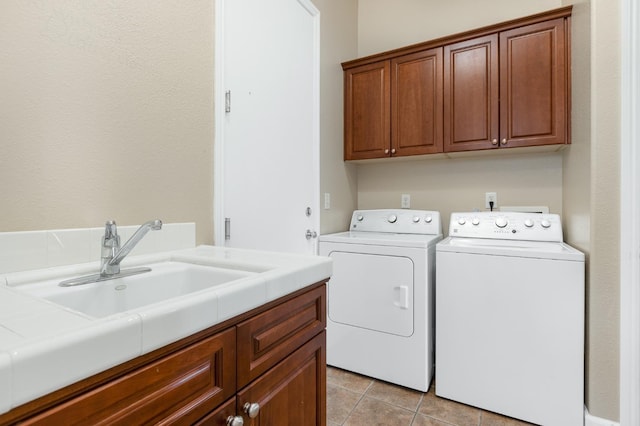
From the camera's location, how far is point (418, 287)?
1942 millimetres

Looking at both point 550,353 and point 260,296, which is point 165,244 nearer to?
point 260,296

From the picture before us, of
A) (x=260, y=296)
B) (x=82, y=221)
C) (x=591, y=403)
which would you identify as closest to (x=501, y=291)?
(x=591, y=403)

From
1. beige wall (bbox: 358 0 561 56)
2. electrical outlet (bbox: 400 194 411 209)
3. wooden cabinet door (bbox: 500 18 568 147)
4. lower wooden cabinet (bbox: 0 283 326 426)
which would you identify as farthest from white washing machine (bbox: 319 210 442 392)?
beige wall (bbox: 358 0 561 56)

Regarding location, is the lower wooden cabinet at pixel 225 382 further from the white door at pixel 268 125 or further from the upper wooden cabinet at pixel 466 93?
the upper wooden cabinet at pixel 466 93

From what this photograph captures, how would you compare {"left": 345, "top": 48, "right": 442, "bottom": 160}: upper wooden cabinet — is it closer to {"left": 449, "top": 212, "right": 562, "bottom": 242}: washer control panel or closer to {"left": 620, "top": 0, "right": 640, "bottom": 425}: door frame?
{"left": 449, "top": 212, "right": 562, "bottom": 242}: washer control panel

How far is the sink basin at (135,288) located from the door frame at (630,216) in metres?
1.65

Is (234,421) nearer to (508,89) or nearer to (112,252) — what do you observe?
(112,252)

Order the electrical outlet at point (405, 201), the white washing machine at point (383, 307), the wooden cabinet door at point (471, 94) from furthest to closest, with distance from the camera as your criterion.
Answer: the electrical outlet at point (405, 201), the wooden cabinet door at point (471, 94), the white washing machine at point (383, 307)

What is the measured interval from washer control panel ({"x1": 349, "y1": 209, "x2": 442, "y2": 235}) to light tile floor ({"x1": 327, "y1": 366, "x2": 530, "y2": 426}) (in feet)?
3.43

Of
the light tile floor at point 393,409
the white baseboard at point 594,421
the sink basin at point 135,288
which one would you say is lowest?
the light tile floor at point 393,409

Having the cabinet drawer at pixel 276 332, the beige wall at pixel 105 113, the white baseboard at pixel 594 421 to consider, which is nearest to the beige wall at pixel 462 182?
the white baseboard at pixel 594 421

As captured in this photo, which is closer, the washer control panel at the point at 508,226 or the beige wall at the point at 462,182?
the washer control panel at the point at 508,226

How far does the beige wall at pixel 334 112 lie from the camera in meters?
2.39

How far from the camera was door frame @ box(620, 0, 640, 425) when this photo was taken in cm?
145
